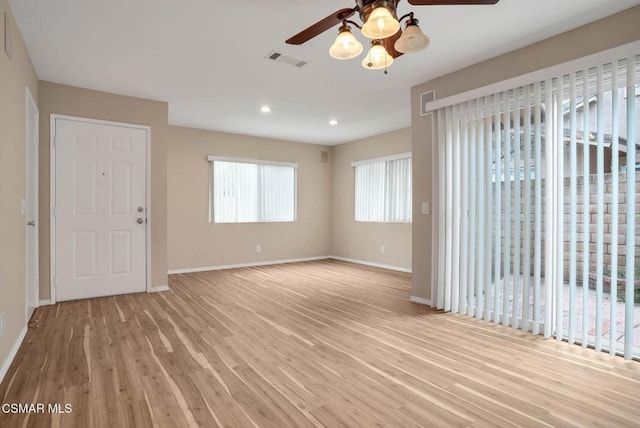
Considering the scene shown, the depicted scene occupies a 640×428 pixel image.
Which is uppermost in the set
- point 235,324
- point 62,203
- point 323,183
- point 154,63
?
point 154,63

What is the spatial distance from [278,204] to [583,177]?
533cm

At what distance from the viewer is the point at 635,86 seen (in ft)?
8.20

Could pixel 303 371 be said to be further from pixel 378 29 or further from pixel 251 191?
pixel 251 191

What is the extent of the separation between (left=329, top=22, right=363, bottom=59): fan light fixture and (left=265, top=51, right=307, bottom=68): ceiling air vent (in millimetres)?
1370

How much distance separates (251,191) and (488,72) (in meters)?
4.69

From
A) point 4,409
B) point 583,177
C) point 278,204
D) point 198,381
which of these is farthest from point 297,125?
point 4,409

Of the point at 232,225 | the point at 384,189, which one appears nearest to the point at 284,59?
the point at 384,189

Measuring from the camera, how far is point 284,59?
11.2ft

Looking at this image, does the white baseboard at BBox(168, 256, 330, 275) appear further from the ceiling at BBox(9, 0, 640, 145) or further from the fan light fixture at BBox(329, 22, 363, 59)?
the fan light fixture at BBox(329, 22, 363, 59)

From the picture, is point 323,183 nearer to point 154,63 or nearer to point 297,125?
point 297,125

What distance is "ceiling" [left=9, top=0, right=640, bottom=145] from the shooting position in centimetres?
255

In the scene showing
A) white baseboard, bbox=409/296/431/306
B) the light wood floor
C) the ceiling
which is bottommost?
the light wood floor

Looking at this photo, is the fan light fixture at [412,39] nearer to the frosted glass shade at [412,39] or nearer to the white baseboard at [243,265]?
the frosted glass shade at [412,39]

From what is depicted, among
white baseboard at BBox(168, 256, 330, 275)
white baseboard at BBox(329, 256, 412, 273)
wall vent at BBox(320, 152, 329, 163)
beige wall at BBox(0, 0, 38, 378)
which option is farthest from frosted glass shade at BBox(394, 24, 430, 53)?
wall vent at BBox(320, 152, 329, 163)
